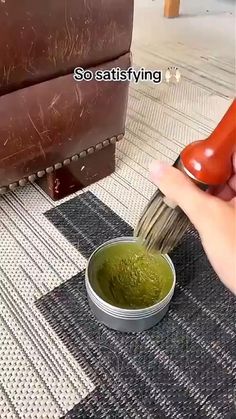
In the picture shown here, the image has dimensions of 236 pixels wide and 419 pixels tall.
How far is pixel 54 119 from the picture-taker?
0.72 meters

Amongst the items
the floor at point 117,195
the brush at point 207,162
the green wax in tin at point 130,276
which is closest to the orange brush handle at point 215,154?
the brush at point 207,162

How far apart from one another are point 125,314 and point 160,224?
0.14 metres

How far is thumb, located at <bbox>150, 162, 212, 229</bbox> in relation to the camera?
0.45 m

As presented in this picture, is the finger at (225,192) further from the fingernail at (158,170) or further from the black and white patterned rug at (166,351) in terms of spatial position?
the black and white patterned rug at (166,351)

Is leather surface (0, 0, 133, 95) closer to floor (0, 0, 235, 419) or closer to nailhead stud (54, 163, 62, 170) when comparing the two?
nailhead stud (54, 163, 62, 170)

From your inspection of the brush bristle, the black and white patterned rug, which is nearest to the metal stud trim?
the black and white patterned rug

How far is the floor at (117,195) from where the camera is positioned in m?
0.60

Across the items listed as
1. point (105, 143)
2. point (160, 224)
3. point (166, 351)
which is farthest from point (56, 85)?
point (166, 351)

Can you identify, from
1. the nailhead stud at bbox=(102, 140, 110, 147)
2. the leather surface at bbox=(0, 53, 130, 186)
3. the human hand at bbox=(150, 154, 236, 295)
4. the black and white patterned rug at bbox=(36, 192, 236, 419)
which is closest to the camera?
the human hand at bbox=(150, 154, 236, 295)

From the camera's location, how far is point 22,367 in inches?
24.2

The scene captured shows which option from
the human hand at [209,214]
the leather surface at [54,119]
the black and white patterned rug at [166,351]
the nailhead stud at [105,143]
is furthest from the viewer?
the nailhead stud at [105,143]

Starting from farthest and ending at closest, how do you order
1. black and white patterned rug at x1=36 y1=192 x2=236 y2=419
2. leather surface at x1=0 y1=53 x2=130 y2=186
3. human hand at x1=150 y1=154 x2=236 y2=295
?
leather surface at x1=0 y1=53 x2=130 y2=186 → black and white patterned rug at x1=36 y1=192 x2=236 y2=419 → human hand at x1=150 y1=154 x2=236 y2=295

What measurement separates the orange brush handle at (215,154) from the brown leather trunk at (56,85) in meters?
0.31

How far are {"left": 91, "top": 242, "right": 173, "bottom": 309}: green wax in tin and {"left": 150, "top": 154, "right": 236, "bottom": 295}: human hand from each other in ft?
0.68
